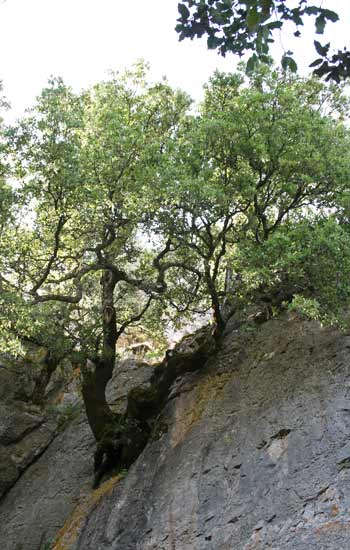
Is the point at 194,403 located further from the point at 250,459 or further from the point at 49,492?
the point at 49,492

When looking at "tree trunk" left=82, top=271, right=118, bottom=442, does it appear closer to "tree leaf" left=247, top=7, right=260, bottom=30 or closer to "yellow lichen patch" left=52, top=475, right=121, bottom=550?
"yellow lichen patch" left=52, top=475, right=121, bottom=550

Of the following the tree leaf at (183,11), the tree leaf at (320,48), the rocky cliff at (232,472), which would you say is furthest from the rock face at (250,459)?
the tree leaf at (183,11)

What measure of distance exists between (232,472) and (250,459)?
1.57 ft

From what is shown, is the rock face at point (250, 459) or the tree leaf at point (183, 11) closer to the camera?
the tree leaf at point (183, 11)

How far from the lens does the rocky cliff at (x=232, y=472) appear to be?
10.9 meters

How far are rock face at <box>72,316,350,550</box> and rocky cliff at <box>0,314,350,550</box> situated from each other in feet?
0.09

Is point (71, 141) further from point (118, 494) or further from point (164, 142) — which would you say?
point (118, 494)

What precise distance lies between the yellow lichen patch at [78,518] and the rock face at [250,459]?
34 centimetres

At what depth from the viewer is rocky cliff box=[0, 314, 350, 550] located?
35.6 feet

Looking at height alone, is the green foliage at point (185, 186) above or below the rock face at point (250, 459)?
above

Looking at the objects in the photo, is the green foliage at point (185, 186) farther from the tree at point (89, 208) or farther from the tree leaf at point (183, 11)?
the tree leaf at point (183, 11)

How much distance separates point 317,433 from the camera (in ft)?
39.1

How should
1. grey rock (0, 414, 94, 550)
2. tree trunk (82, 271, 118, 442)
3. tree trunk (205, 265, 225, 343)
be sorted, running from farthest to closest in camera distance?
tree trunk (82, 271, 118, 442)
grey rock (0, 414, 94, 550)
tree trunk (205, 265, 225, 343)

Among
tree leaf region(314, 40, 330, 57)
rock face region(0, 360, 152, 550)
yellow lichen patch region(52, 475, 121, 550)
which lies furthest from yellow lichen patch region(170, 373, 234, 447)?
tree leaf region(314, 40, 330, 57)
